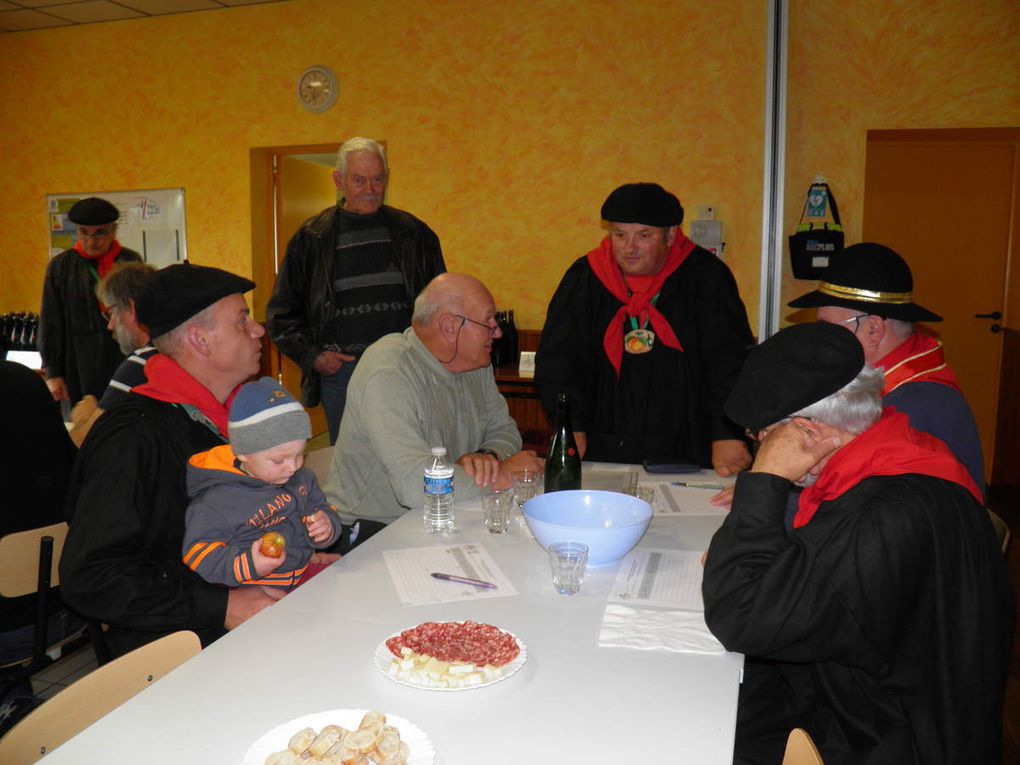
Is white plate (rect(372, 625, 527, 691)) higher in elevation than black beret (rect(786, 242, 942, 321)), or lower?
lower

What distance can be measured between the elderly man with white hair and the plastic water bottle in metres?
1.79

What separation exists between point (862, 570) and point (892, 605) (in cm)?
8

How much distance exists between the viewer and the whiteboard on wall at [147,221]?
20.8ft

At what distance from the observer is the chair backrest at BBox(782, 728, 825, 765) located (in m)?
1.13

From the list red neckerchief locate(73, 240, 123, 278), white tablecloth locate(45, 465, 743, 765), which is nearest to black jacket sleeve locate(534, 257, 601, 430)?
white tablecloth locate(45, 465, 743, 765)

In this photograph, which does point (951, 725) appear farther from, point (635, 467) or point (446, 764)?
point (635, 467)

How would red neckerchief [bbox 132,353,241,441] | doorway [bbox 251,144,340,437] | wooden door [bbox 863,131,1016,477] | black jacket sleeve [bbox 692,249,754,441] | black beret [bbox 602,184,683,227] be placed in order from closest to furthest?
1. red neckerchief [bbox 132,353,241,441]
2. black beret [bbox 602,184,683,227]
3. black jacket sleeve [bbox 692,249,754,441]
4. wooden door [bbox 863,131,1016,477]
5. doorway [bbox 251,144,340,437]

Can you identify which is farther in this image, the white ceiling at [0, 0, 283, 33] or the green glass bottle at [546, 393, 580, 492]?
the white ceiling at [0, 0, 283, 33]

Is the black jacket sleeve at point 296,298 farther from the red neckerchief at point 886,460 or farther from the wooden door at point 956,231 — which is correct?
the wooden door at point 956,231

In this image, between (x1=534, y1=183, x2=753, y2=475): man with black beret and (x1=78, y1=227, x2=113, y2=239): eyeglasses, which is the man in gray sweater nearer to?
(x1=534, y1=183, x2=753, y2=475): man with black beret

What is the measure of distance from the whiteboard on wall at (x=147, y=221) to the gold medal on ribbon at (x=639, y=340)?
171 inches

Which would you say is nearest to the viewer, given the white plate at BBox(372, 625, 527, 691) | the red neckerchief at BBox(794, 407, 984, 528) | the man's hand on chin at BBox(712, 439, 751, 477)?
the white plate at BBox(372, 625, 527, 691)

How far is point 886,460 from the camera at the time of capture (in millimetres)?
1401

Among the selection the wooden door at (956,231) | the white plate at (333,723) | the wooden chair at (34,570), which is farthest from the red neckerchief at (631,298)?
the wooden door at (956,231)
